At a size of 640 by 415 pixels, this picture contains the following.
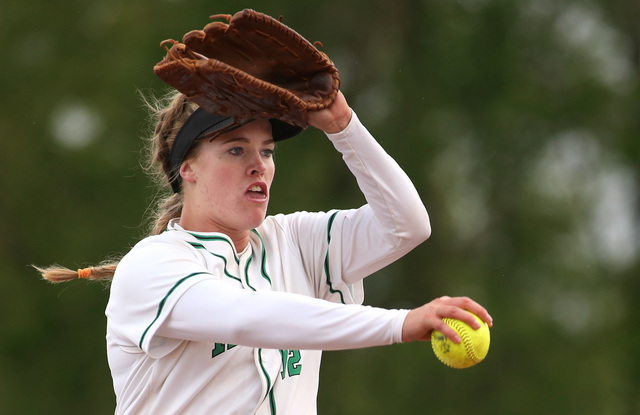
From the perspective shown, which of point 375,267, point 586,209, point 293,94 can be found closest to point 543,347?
point 586,209

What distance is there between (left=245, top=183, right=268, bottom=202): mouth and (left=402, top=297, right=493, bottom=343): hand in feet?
2.81

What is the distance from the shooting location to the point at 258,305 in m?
2.90

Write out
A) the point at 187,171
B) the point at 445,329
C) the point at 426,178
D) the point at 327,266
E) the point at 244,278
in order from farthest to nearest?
the point at 426,178 < the point at 327,266 < the point at 187,171 < the point at 244,278 < the point at 445,329

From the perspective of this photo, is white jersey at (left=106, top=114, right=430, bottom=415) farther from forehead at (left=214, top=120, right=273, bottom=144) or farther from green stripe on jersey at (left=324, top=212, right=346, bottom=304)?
forehead at (left=214, top=120, right=273, bottom=144)

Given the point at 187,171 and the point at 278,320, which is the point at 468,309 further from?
the point at 187,171

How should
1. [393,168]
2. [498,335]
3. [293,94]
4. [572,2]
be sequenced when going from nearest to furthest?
[293,94] < [393,168] < [498,335] < [572,2]

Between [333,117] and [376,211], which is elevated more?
[333,117]

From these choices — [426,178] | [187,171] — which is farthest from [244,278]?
[426,178]

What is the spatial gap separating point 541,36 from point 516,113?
0.86 metres

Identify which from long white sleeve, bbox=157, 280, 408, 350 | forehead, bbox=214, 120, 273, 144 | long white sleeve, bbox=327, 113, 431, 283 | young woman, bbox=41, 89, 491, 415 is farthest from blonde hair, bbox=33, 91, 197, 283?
long white sleeve, bbox=157, 280, 408, 350

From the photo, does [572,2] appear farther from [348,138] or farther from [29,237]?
[348,138]

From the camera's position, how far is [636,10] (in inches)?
432

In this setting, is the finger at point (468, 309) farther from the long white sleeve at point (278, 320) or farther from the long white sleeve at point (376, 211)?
the long white sleeve at point (376, 211)

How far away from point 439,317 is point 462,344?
121mm
